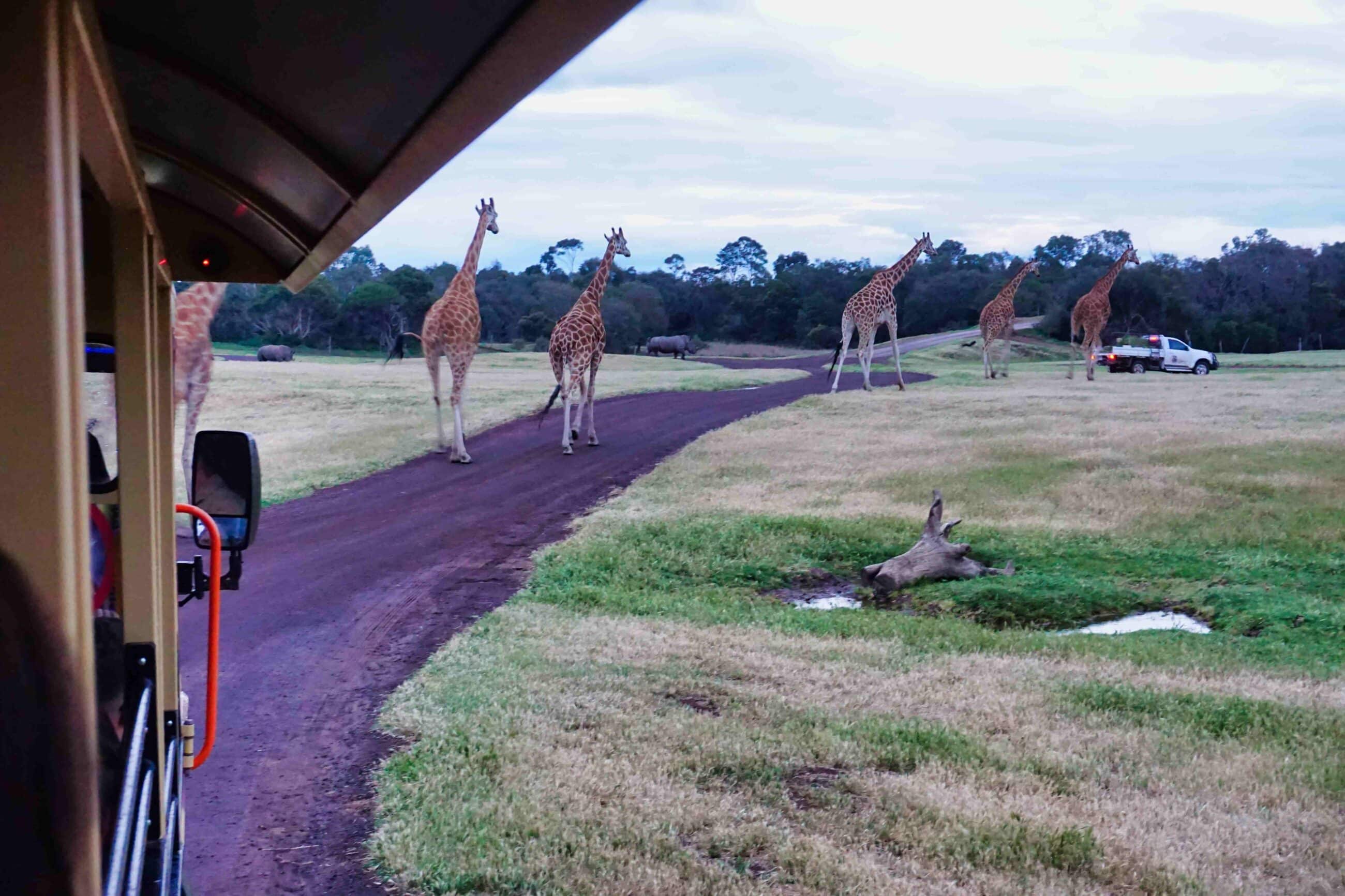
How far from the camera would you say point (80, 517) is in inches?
54.3

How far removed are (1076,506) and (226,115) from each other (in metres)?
11.3

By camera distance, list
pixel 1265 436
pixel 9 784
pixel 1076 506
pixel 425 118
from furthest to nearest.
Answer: pixel 1265 436 → pixel 1076 506 → pixel 425 118 → pixel 9 784

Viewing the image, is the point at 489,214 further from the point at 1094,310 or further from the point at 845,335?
the point at 1094,310

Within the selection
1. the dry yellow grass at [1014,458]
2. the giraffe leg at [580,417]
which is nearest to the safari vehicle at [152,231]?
the dry yellow grass at [1014,458]

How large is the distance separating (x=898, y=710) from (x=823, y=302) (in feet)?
170

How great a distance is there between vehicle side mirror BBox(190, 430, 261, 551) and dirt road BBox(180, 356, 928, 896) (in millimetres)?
1817

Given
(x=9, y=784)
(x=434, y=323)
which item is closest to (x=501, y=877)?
(x=9, y=784)

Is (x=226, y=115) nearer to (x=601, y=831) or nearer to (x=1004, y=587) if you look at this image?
(x=601, y=831)

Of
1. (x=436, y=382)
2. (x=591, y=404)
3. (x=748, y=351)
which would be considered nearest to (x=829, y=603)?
(x=591, y=404)

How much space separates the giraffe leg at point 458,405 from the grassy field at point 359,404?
2.85ft

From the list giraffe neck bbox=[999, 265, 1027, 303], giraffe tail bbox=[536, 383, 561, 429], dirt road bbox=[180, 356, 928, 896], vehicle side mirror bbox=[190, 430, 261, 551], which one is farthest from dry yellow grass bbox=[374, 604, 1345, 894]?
giraffe neck bbox=[999, 265, 1027, 303]

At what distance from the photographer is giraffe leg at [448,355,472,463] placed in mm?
16578

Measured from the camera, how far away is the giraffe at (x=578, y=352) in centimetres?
1764

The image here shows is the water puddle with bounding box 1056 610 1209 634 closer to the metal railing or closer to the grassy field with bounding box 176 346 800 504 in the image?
the metal railing
